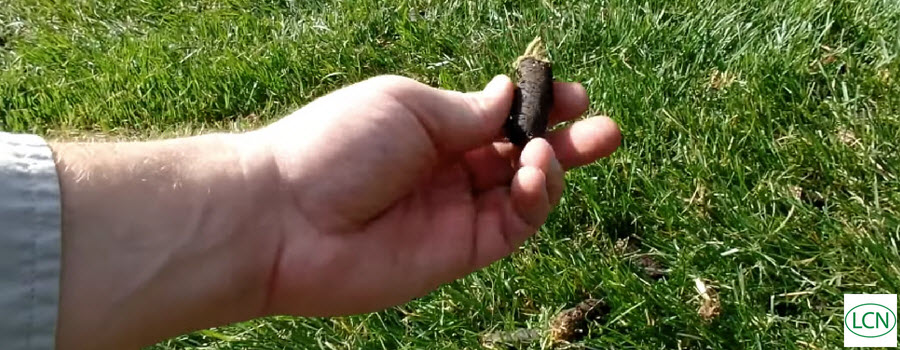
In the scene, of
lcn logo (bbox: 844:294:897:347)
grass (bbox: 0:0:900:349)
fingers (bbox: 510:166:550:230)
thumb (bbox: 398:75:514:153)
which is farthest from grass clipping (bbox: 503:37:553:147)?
lcn logo (bbox: 844:294:897:347)

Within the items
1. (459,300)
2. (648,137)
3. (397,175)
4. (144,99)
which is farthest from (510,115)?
(144,99)

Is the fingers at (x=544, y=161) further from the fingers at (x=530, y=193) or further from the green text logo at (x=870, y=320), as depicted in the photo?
the green text logo at (x=870, y=320)

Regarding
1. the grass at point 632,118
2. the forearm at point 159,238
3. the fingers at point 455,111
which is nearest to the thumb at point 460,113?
the fingers at point 455,111

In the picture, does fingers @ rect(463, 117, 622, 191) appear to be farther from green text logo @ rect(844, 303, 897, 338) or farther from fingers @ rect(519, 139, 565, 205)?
green text logo @ rect(844, 303, 897, 338)

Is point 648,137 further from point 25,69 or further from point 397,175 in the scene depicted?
point 25,69

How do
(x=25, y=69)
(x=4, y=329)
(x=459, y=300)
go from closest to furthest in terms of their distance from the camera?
(x=4, y=329) < (x=459, y=300) < (x=25, y=69)

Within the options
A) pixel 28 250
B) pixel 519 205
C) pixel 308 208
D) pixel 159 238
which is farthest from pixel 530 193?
pixel 28 250

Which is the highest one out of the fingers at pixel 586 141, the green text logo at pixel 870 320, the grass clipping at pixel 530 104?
the grass clipping at pixel 530 104

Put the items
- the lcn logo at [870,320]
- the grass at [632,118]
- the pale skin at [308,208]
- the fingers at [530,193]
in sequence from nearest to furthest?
the pale skin at [308,208] → the fingers at [530,193] → the lcn logo at [870,320] → the grass at [632,118]
